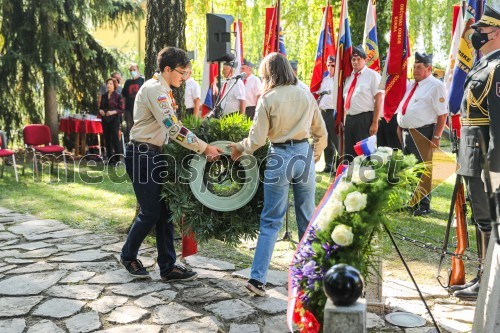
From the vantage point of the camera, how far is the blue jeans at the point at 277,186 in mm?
4789

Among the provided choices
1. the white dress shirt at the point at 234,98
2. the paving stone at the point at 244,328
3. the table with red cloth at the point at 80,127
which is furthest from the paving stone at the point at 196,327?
the table with red cloth at the point at 80,127

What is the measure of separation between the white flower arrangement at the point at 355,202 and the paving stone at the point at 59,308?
240cm

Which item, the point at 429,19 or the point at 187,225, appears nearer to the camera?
the point at 187,225

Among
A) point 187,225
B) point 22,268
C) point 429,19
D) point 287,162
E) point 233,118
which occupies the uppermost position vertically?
point 429,19

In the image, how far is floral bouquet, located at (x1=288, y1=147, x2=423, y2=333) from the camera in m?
3.58

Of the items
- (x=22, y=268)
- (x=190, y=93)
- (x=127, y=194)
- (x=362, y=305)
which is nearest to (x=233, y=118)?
(x=22, y=268)

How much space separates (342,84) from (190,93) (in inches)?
Answer: 163

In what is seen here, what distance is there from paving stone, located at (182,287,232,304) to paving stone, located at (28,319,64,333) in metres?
1.07

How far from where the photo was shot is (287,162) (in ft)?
15.7

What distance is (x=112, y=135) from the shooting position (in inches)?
546

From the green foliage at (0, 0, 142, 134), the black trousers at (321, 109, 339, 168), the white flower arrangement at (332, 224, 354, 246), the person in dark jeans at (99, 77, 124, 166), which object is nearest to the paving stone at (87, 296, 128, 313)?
the white flower arrangement at (332, 224, 354, 246)

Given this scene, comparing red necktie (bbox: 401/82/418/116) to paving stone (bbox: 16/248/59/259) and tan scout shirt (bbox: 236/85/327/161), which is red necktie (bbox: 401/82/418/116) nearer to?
tan scout shirt (bbox: 236/85/327/161)

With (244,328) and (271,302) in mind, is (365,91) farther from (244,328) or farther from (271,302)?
(244,328)

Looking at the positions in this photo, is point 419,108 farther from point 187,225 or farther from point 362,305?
point 362,305
